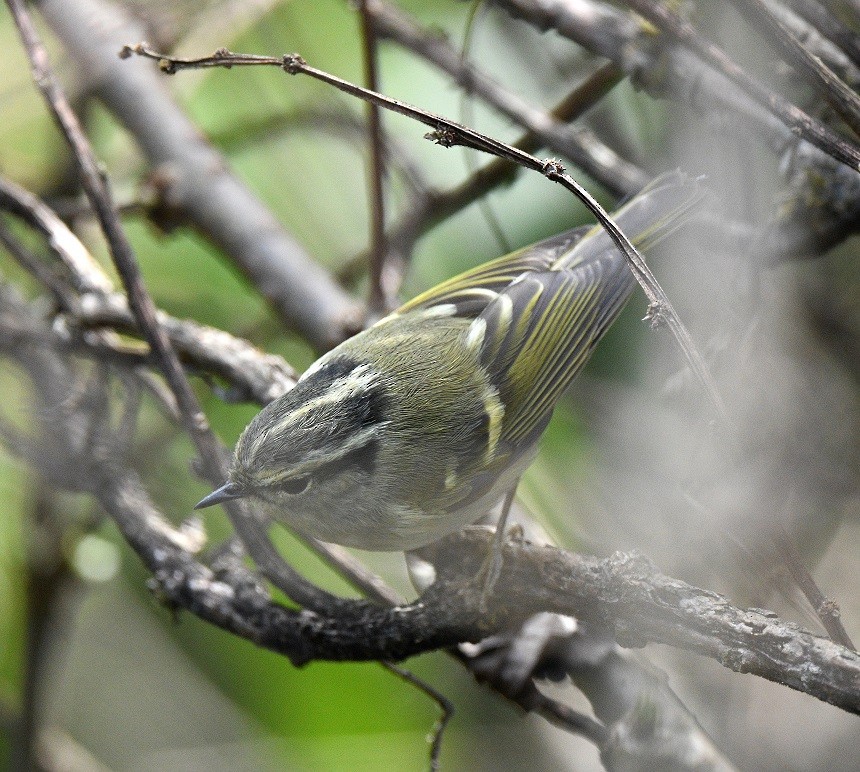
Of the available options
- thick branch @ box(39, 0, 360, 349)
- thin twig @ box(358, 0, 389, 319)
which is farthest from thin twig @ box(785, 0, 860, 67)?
thick branch @ box(39, 0, 360, 349)

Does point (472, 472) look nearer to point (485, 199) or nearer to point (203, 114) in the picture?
point (485, 199)

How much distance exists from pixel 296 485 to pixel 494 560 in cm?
42

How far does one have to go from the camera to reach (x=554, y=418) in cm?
275

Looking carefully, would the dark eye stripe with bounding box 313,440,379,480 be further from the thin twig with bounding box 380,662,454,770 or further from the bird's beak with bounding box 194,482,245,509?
the thin twig with bounding box 380,662,454,770

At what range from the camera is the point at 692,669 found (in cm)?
228

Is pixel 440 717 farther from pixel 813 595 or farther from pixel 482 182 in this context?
pixel 482 182

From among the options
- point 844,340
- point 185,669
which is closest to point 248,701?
point 185,669

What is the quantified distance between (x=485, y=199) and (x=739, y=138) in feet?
2.29

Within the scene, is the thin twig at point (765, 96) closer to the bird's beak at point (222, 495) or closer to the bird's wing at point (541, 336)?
the bird's wing at point (541, 336)

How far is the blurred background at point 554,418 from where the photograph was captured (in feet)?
6.73

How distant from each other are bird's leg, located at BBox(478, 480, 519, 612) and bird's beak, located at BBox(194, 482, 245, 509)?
48 cm

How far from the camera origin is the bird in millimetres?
1770

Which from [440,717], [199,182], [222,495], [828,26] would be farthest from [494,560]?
[199,182]

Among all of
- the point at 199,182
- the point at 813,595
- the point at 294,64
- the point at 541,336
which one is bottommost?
the point at 813,595
